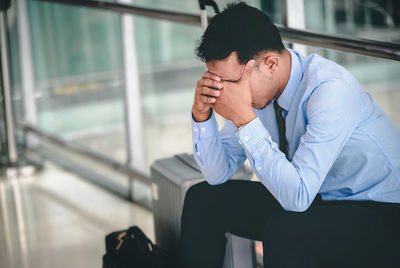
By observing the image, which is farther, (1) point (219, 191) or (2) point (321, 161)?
(1) point (219, 191)

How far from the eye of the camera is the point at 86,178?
386 centimetres

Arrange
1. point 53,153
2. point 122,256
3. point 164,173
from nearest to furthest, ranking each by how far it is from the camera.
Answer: point 122,256
point 164,173
point 53,153

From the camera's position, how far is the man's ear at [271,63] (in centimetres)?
153

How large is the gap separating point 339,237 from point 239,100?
1.32ft

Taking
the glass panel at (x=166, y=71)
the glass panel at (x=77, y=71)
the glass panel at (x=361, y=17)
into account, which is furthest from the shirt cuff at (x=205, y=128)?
the glass panel at (x=77, y=71)

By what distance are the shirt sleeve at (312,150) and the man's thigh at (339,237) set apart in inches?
2.2

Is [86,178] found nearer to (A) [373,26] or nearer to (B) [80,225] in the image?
(B) [80,225]

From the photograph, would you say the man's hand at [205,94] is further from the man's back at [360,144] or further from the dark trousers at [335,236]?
the dark trousers at [335,236]

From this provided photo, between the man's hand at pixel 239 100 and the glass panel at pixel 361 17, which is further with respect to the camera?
the glass panel at pixel 361 17

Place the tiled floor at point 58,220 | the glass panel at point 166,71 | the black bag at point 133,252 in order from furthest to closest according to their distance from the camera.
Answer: the glass panel at point 166,71, the tiled floor at point 58,220, the black bag at point 133,252

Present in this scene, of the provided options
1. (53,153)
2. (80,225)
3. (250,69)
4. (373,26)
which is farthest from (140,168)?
(373,26)

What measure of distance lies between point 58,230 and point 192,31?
2.35m

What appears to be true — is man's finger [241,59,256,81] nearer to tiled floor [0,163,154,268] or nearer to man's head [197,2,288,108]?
man's head [197,2,288,108]

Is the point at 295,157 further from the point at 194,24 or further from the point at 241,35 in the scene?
the point at 194,24
